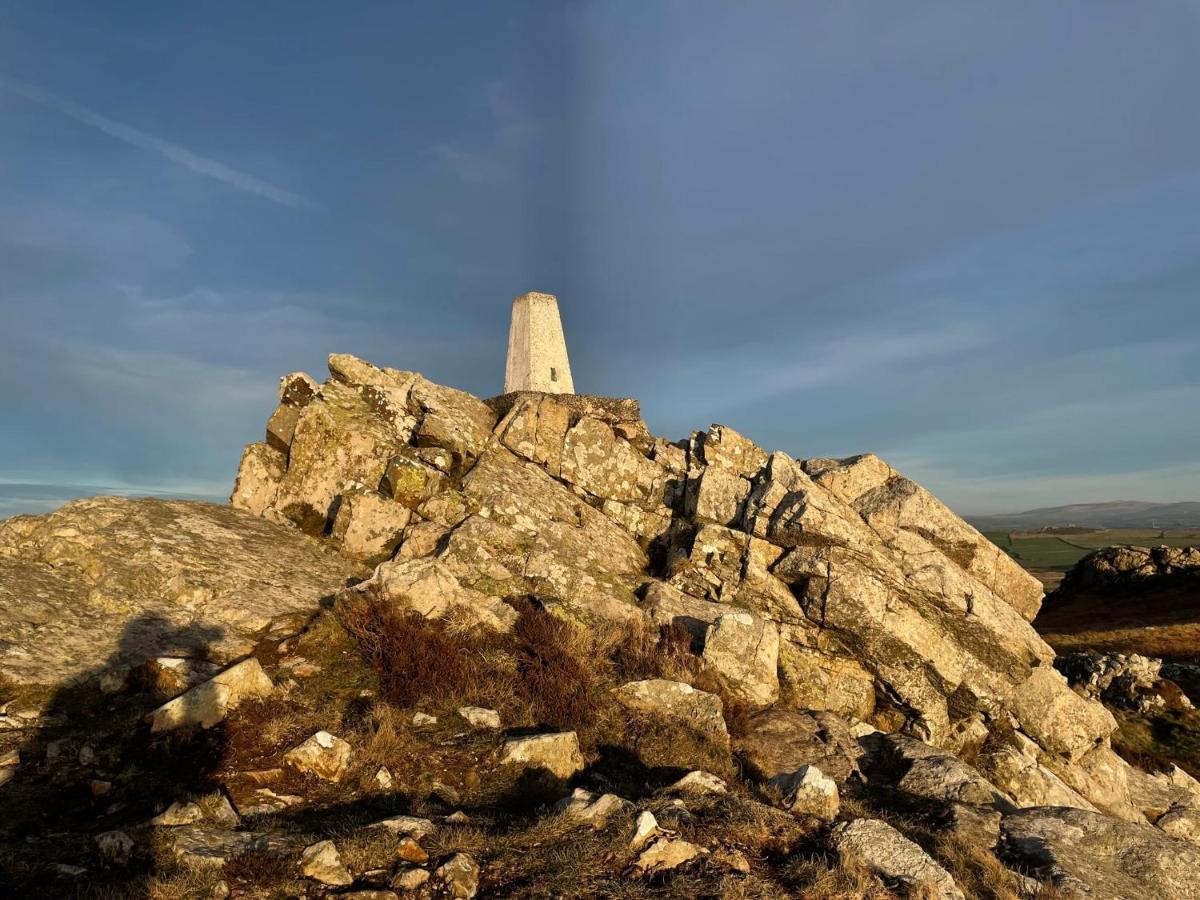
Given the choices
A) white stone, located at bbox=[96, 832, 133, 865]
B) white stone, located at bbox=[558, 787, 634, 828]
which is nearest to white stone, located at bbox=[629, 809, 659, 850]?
white stone, located at bbox=[558, 787, 634, 828]

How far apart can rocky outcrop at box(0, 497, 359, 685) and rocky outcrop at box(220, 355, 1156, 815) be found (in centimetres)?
164

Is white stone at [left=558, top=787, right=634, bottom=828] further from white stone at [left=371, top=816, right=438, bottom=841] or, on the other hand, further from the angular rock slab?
the angular rock slab

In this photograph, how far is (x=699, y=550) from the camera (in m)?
16.1

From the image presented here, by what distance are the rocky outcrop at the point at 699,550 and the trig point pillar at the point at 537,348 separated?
470 inches

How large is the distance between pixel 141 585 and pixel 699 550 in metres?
11.6

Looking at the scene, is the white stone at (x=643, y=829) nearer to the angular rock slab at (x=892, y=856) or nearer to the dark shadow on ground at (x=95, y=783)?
the angular rock slab at (x=892, y=856)

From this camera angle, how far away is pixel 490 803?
7641mm

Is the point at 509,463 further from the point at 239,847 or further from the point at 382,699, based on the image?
the point at 239,847

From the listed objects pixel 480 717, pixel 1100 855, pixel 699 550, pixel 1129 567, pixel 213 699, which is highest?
pixel 699 550

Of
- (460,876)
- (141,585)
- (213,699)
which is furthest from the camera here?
(141,585)

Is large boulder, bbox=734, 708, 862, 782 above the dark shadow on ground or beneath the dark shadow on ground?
beneath

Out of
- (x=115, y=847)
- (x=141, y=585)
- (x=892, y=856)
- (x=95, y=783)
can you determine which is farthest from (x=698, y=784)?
(x=141, y=585)

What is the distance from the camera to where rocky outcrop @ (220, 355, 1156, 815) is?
1365 centimetres

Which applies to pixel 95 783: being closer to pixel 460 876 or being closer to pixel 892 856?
pixel 460 876
